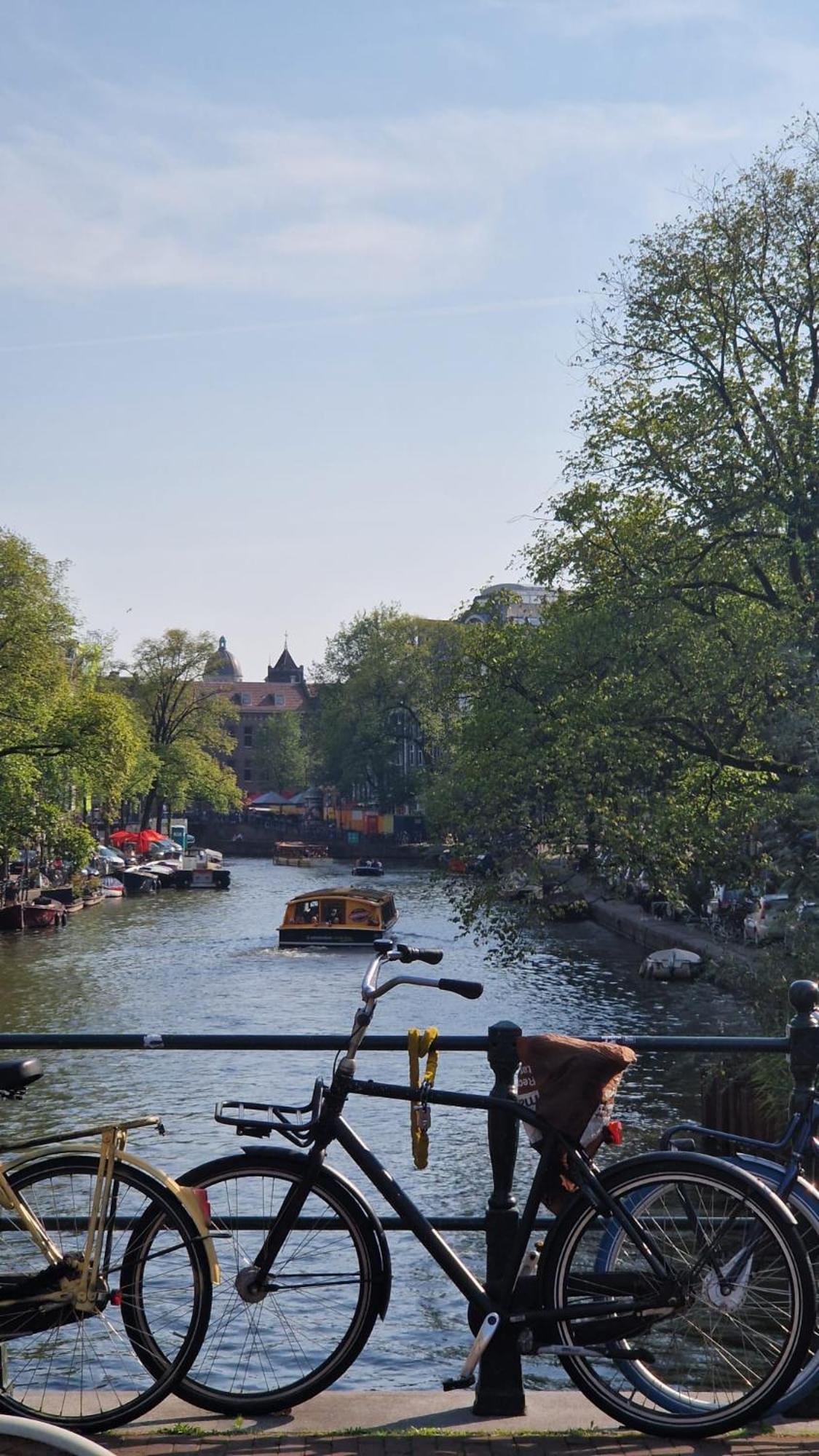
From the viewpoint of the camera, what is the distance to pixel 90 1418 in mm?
3986

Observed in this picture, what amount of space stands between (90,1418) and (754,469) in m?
22.6

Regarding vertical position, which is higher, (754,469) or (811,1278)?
(754,469)

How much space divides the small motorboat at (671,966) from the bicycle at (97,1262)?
37323mm

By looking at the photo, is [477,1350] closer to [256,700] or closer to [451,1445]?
[451,1445]

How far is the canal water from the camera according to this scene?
16578 millimetres

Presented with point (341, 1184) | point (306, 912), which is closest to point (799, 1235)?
point (341, 1184)

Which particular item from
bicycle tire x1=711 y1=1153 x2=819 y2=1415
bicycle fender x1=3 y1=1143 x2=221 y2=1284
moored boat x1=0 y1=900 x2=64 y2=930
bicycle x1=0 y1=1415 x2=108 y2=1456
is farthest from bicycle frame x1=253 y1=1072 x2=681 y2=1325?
moored boat x1=0 y1=900 x2=64 y2=930

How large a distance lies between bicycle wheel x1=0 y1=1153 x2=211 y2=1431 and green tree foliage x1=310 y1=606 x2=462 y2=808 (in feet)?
298

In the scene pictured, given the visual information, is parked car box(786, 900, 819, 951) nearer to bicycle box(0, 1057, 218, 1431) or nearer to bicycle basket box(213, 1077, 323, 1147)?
bicycle basket box(213, 1077, 323, 1147)

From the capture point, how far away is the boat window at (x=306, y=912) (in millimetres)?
52562

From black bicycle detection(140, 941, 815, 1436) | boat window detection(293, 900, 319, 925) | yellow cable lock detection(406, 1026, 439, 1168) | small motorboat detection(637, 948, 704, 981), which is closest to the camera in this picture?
black bicycle detection(140, 941, 815, 1436)

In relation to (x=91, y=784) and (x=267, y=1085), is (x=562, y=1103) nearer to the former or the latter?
→ (x=267, y=1085)

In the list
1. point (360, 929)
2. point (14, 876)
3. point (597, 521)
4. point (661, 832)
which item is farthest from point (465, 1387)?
point (14, 876)

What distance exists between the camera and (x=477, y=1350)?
409 centimetres
